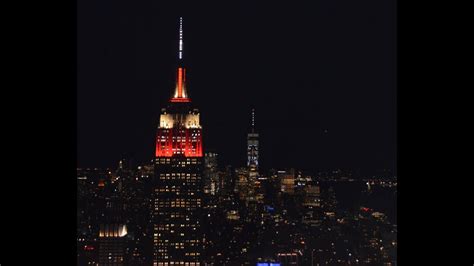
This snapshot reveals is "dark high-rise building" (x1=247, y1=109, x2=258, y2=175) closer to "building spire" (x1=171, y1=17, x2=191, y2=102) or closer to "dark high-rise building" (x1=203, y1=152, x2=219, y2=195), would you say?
"dark high-rise building" (x1=203, y1=152, x2=219, y2=195)

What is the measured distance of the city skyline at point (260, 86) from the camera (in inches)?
118

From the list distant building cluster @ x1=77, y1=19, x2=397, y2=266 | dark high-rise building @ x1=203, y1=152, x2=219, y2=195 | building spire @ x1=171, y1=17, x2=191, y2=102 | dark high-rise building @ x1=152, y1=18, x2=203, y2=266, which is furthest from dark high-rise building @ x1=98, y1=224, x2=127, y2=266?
building spire @ x1=171, y1=17, x2=191, y2=102

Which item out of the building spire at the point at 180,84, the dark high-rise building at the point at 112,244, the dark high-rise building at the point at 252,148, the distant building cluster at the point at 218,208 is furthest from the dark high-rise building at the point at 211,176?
the dark high-rise building at the point at 112,244

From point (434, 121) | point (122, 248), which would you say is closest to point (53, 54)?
point (434, 121)

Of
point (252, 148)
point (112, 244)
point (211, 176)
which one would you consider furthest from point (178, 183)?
point (112, 244)

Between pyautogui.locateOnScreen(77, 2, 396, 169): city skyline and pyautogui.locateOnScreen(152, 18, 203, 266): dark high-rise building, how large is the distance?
0.23 ft

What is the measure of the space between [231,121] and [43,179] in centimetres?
250

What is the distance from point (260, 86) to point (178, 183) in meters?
0.68

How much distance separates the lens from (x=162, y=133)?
3.38 metres

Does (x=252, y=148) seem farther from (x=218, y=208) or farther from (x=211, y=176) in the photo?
(x=218, y=208)

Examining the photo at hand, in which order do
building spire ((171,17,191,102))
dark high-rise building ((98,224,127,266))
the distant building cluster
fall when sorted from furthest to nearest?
building spire ((171,17,191,102)) → the distant building cluster → dark high-rise building ((98,224,127,266))

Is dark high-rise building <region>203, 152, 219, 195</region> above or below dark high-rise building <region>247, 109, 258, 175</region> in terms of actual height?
below

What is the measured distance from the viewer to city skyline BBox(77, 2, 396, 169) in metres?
3.00

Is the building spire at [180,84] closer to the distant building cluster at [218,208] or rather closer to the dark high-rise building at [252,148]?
the distant building cluster at [218,208]
